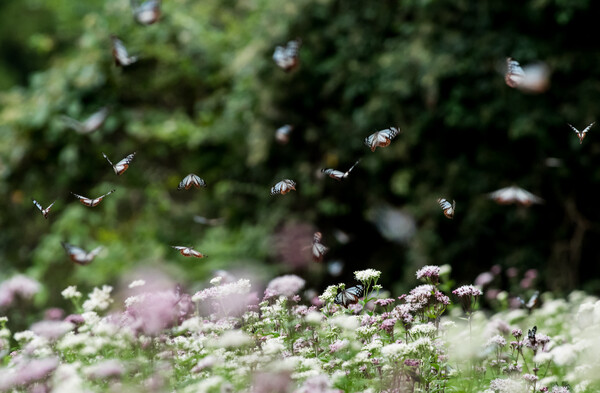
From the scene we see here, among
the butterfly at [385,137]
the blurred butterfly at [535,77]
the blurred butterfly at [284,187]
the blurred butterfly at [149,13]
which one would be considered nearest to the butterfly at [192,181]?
the blurred butterfly at [284,187]

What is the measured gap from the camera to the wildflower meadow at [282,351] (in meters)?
1.85

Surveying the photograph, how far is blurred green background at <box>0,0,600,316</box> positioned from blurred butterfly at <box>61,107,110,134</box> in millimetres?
159

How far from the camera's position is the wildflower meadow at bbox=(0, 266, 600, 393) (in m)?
1.85

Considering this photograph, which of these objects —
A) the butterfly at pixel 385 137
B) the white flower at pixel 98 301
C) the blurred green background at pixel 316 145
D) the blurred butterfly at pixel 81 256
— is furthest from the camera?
the blurred green background at pixel 316 145

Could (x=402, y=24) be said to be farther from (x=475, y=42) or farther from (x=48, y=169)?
(x=48, y=169)

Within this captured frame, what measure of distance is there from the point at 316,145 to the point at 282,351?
4.02m

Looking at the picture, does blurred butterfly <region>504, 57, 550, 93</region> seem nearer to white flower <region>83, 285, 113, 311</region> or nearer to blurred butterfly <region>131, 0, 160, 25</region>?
blurred butterfly <region>131, 0, 160, 25</region>

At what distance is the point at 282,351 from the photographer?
6.95 ft

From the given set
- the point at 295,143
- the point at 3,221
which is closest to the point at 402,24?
the point at 295,143

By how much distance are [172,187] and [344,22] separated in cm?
273

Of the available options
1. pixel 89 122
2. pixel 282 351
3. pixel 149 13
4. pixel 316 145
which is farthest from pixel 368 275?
pixel 89 122

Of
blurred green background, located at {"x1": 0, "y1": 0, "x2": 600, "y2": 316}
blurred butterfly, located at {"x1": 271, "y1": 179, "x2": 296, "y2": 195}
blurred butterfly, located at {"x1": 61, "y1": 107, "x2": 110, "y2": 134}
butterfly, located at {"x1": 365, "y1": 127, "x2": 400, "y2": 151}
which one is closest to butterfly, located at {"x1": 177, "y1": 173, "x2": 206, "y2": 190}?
blurred butterfly, located at {"x1": 271, "y1": 179, "x2": 296, "y2": 195}

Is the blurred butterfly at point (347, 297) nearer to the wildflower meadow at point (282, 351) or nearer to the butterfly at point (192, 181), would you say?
the wildflower meadow at point (282, 351)

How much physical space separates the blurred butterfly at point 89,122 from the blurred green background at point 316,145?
0.52ft
